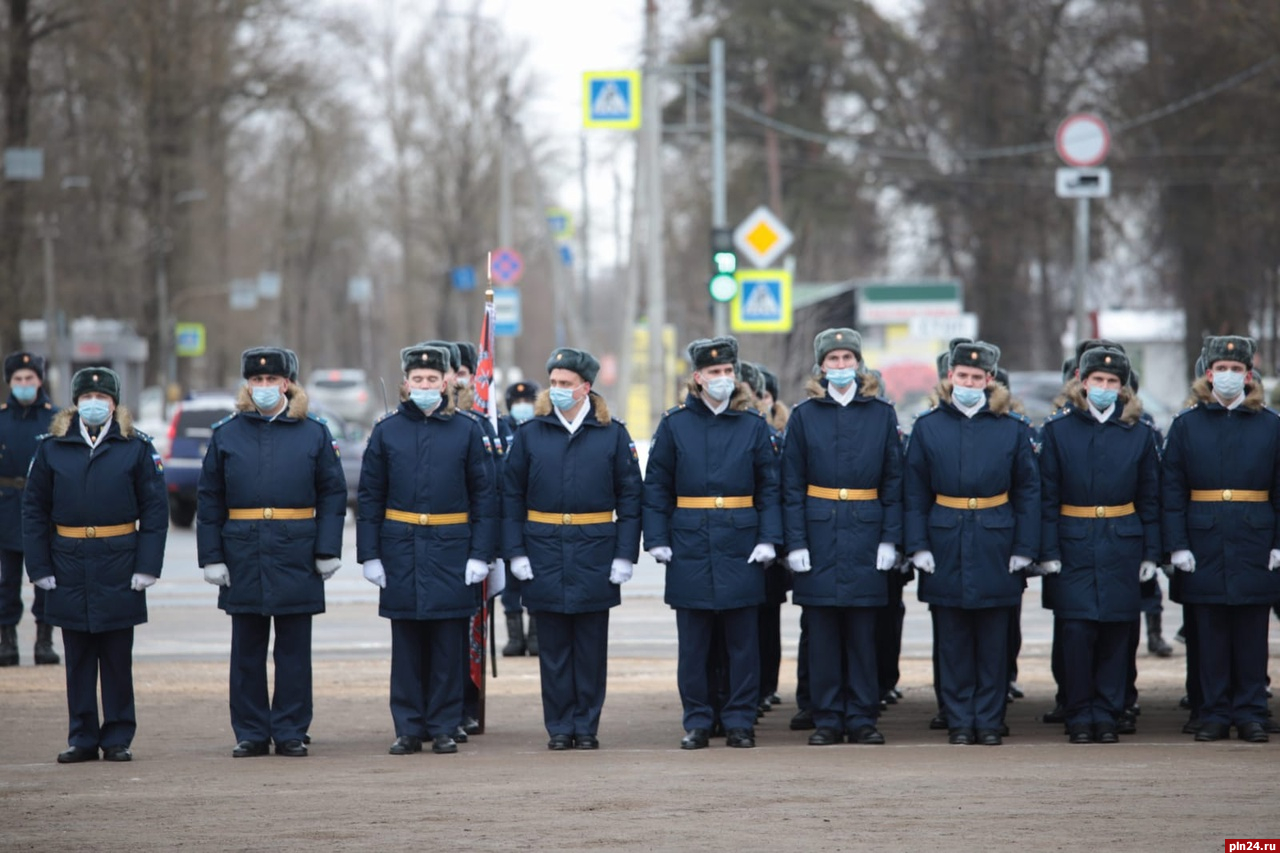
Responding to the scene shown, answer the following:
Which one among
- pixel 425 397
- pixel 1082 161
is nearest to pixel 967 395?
pixel 425 397

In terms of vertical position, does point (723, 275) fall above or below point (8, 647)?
above

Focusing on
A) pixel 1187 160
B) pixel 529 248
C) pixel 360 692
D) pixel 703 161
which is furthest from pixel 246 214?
pixel 360 692

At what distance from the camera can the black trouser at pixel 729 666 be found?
10266mm

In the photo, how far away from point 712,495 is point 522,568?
3.51ft

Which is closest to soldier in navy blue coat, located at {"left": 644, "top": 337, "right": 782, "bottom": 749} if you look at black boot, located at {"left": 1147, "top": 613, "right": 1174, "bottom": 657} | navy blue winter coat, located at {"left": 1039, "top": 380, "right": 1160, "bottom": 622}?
navy blue winter coat, located at {"left": 1039, "top": 380, "right": 1160, "bottom": 622}

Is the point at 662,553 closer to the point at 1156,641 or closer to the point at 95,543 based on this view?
the point at 95,543

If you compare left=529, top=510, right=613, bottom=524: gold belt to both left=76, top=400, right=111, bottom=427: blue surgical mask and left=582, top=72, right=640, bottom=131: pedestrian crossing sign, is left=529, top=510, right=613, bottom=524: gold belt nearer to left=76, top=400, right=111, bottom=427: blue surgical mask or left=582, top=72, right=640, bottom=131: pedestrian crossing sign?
left=76, top=400, right=111, bottom=427: blue surgical mask

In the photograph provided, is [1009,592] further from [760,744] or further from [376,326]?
→ [376,326]

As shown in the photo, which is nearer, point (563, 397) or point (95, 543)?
point (95, 543)

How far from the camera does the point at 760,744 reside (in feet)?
34.2

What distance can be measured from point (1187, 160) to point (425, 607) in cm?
3059

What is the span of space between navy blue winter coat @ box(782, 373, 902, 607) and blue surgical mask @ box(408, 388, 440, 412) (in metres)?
1.88

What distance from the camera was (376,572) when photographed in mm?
10133

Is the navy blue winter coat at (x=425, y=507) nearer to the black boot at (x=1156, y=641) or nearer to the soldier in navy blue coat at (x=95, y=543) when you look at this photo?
the soldier in navy blue coat at (x=95, y=543)
